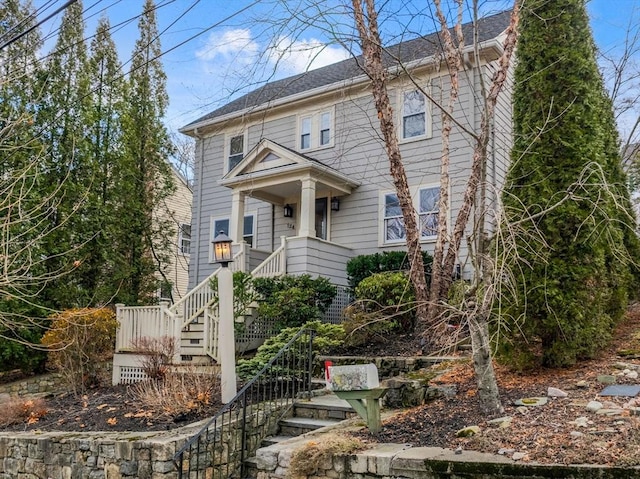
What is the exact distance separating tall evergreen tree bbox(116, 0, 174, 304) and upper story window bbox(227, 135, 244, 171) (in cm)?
178

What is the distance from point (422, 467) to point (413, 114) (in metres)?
9.64

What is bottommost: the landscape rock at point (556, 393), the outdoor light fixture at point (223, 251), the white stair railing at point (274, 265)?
the landscape rock at point (556, 393)

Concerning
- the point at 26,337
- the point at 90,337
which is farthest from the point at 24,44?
the point at 90,337

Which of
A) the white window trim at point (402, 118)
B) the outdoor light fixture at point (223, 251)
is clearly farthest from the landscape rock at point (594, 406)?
the white window trim at point (402, 118)

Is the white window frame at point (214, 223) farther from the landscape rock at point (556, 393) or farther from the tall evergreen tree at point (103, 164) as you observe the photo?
the landscape rock at point (556, 393)

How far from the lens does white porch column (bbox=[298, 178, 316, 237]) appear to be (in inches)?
451

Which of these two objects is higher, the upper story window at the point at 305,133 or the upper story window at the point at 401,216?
the upper story window at the point at 305,133

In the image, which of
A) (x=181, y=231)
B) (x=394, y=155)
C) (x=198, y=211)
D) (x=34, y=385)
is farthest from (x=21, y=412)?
(x=181, y=231)

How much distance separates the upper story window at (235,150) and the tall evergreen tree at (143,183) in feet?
5.84

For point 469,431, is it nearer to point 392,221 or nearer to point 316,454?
point 316,454

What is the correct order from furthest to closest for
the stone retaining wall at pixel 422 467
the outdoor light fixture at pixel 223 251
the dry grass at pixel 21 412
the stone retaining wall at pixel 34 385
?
1. the stone retaining wall at pixel 34 385
2. the dry grass at pixel 21 412
3. the outdoor light fixture at pixel 223 251
4. the stone retaining wall at pixel 422 467

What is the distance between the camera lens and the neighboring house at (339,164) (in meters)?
11.4

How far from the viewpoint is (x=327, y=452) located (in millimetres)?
4309

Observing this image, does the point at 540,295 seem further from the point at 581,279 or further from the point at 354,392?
the point at 354,392
